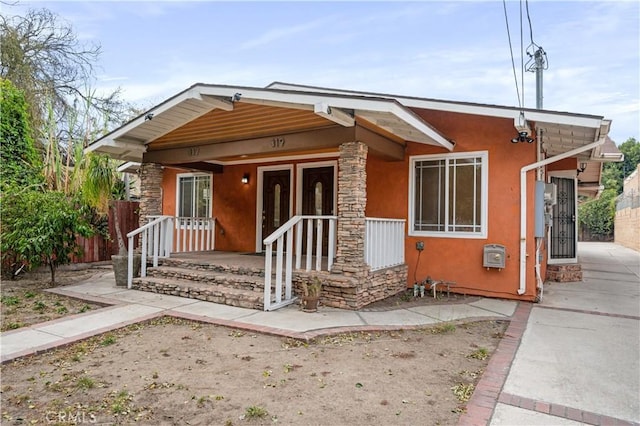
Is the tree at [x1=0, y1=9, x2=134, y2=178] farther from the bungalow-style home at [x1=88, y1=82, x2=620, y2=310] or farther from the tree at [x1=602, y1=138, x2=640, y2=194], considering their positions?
the tree at [x1=602, y1=138, x2=640, y2=194]

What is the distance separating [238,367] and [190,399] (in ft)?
2.30

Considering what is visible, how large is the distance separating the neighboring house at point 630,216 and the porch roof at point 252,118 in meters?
15.9

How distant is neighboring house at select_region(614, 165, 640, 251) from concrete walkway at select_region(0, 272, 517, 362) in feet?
51.2

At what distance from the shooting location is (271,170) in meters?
9.70

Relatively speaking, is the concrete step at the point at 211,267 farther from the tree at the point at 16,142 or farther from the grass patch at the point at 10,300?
the tree at the point at 16,142

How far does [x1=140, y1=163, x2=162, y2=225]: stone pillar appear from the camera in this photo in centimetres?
828

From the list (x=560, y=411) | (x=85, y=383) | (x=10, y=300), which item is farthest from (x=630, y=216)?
(x=10, y=300)

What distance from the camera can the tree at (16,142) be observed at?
9281 millimetres

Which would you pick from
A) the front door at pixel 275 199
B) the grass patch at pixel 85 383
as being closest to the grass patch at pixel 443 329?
the grass patch at pixel 85 383

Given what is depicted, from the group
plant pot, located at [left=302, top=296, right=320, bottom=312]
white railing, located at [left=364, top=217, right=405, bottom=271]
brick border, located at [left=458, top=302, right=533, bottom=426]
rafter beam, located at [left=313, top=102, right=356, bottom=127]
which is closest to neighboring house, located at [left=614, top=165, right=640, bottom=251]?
white railing, located at [left=364, top=217, right=405, bottom=271]

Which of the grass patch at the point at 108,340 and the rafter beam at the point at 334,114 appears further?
the rafter beam at the point at 334,114

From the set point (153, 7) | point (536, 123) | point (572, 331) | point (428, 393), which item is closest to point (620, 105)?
point (536, 123)

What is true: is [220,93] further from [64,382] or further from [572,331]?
[572,331]

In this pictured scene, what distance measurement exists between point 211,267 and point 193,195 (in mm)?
4225
